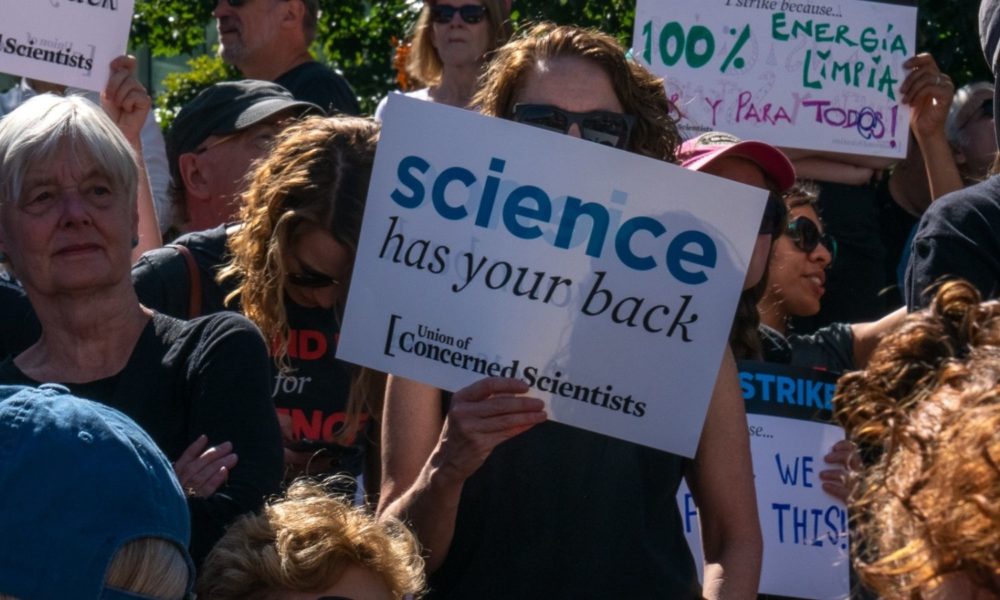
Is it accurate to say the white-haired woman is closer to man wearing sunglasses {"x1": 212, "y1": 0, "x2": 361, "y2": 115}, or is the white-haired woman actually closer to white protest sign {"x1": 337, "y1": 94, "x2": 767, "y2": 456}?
white protest sign {"x1": 337, "y1": 94, "x2": 767, "y2": 456}

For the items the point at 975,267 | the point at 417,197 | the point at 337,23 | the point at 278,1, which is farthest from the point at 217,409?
the point at 337,23

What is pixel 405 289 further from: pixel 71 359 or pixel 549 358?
pixel 71 359

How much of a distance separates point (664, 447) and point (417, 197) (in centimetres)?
61

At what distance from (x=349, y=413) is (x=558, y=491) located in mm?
760

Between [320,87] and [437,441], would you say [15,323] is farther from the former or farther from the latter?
[320,87]

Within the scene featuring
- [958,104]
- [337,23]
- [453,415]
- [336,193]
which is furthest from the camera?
[337,23]

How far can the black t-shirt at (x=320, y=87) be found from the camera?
568cm

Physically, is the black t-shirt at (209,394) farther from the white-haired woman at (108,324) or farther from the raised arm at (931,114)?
the raised arm at (931,114)

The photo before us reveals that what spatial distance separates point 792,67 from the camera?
5.23 meters

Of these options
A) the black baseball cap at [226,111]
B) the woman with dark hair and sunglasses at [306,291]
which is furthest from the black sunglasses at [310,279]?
the black baseball cap at [226,111]

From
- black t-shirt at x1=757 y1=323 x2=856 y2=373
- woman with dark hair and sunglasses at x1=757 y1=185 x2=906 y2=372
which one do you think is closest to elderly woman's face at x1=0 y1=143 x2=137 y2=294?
black t-shirt at x1=757 y1=323 x2=856 y2=373

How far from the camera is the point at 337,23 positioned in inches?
370

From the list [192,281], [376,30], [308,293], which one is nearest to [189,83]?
[376,30]

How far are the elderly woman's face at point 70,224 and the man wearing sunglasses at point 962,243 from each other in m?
1.52
